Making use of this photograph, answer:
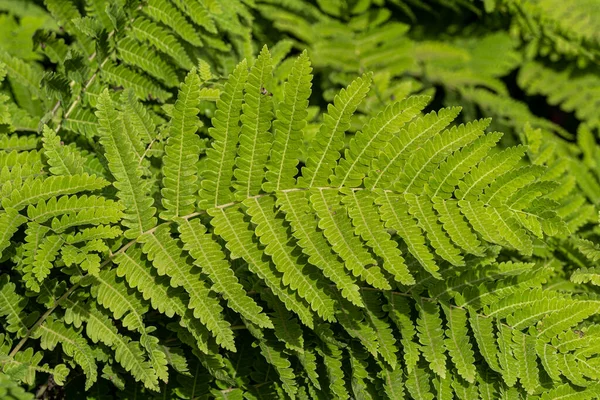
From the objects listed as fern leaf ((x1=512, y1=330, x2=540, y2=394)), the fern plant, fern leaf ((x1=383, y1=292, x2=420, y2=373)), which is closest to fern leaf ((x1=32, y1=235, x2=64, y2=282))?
the fern plant

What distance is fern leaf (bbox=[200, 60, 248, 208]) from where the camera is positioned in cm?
178

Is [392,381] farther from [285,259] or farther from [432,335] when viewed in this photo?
[285,259]

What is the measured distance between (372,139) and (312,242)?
1.17 feet

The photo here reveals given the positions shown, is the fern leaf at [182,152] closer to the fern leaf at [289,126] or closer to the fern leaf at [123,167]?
the fern leaf at [123,167]

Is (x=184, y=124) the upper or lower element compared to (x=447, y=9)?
lower

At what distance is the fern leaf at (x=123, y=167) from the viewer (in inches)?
68.7

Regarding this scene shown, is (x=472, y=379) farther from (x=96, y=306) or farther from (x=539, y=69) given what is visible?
(x=539, y=69)

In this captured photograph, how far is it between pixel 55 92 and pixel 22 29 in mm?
885

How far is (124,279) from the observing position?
183 cm

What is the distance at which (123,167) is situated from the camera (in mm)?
1758

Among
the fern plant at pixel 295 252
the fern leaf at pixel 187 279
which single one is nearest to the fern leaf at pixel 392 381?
the fern plant at pixel 295 252

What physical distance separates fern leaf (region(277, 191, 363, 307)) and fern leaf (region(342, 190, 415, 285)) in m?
0.10

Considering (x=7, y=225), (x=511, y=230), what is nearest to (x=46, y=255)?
(x=7, y=225)

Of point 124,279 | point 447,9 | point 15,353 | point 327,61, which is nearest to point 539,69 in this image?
point 447,9
